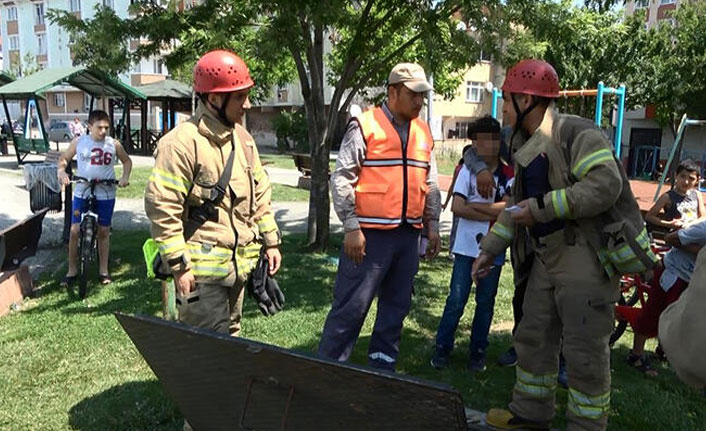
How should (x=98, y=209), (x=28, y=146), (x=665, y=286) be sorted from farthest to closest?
(x=28, y=146) → (x=98, y=209) → (x=665, y=286)

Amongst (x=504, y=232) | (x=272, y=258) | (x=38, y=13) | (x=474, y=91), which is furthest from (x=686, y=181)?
(x=38, y=13)

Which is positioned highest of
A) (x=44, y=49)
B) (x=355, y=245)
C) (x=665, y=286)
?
(x=44, y=49)

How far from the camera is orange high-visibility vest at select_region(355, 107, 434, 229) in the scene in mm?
3434

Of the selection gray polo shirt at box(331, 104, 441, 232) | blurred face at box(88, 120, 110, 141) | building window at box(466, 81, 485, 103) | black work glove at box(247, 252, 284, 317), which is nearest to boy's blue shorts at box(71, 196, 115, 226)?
blurred face at box(88, 120, 110, 141)

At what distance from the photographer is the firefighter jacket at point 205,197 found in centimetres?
284

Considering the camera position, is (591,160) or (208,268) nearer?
(591,160)

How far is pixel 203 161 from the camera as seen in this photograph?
2.96 metres

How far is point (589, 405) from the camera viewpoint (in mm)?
2918

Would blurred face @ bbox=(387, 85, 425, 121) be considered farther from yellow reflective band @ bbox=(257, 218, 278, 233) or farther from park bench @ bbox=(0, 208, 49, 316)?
park bench @ bbox=(0, 208, 49, 316)

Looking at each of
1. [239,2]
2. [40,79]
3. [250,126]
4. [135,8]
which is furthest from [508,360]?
[250,126]

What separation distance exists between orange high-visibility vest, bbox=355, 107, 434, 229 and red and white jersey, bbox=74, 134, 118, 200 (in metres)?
3.72

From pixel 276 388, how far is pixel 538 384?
1546 mm

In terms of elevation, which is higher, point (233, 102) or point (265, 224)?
point (233, 102)

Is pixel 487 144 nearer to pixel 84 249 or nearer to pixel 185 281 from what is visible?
pixel 185 281
